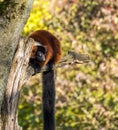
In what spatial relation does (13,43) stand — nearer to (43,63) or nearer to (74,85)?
(43,63)

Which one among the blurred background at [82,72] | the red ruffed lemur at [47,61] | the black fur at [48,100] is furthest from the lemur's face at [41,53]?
the blurred background at [82,72]

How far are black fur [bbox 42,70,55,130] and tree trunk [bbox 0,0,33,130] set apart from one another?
87 centimetres

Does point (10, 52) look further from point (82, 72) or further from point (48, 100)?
point (82, 72)

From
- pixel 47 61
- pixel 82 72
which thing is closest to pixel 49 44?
pixel 47 61

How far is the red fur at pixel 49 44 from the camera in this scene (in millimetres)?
4046

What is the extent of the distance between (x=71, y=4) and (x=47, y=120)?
3.56 metres

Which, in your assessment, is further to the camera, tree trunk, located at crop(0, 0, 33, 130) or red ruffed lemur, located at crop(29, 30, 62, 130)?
red ruffed lemur, located at crop(29, 30, 62, 130)

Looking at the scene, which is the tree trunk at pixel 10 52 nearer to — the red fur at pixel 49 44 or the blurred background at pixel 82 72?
the red fur at pixel 49 44

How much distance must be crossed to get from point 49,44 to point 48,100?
1.83 ft

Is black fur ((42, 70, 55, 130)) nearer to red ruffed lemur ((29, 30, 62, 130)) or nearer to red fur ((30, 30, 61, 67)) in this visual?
red ruffed lemur ((29, 30, 62, 130))

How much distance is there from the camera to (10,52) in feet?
8.54

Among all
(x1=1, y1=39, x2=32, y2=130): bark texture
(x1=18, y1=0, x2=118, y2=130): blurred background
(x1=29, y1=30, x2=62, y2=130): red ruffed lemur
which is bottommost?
(x1=1, y1=39, x2=32, y2=130): bark texture

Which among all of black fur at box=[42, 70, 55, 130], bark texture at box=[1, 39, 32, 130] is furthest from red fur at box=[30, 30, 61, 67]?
bark texture at box=[1, 39, 32, 130]

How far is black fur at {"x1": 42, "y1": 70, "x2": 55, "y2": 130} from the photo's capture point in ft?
12.3
